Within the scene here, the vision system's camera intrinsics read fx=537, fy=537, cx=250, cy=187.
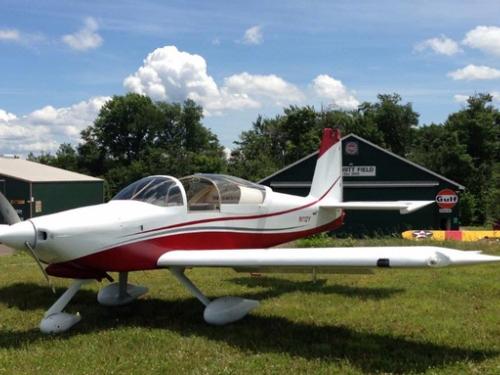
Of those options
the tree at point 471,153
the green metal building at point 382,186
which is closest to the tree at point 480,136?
the tree at point 471,153

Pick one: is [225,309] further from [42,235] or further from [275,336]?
[42,235]

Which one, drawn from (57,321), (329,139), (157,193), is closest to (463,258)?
(157,193)

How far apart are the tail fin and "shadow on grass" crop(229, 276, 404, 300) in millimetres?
1851

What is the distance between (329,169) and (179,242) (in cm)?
460

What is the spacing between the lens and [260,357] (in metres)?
5.58

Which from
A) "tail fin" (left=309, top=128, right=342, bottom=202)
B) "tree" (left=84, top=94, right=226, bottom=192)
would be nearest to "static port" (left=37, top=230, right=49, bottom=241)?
"tail fin" (left=309, top=128, right=342, bottom=202)

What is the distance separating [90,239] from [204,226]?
1.74 meters

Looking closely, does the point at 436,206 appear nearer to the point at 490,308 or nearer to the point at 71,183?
the point at 490,308

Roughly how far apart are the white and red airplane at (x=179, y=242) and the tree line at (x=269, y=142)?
50.8 m

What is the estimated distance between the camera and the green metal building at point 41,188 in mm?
42719

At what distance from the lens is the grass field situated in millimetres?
5391

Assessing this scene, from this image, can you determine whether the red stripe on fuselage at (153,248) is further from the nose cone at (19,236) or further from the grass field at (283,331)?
the grass field at (283,331)

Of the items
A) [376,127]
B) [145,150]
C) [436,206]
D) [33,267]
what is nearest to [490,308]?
[33,267]

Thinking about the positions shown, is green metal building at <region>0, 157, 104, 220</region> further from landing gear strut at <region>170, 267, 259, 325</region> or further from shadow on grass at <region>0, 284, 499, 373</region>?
landing gear strut at <region>170, 267, 259, 325</region>
